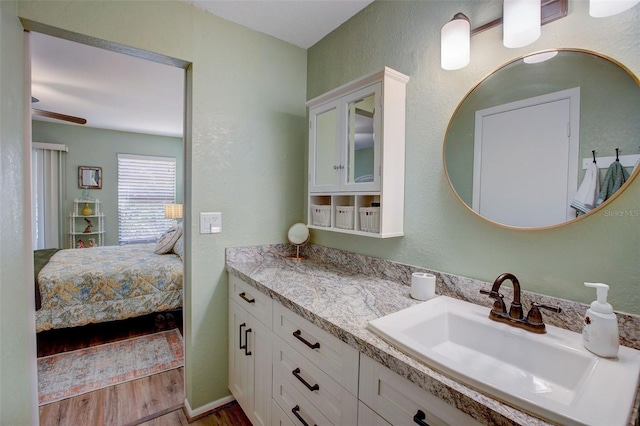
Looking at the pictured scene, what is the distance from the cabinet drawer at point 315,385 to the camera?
916 millimetres

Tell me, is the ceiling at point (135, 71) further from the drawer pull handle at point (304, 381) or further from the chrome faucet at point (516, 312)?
the drawer pull handle at point (304, 381)

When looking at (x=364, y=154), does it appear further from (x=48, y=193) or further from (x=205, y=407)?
(x=48, y=193)

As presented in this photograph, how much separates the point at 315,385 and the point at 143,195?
16.8 feet

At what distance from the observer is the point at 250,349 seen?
5.01ft

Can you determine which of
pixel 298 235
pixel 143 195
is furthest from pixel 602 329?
pixel 143 195

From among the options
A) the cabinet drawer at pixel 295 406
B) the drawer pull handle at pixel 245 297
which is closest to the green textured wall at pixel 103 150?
the drawer pull handle at pixel 245 297

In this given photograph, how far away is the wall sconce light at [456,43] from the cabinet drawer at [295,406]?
1404 millimetres

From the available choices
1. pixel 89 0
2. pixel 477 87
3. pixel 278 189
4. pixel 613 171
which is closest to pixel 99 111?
pixel 89 0

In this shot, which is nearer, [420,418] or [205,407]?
[420,418]

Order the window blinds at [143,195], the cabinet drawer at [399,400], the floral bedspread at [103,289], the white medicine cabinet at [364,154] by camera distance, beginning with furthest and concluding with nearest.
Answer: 1. the window blinds at [143,195]
2. the floral bedspread at [103,289]
3. the white medicine cabinet at [364,154]
4. the cabinet drawer at [399,400]

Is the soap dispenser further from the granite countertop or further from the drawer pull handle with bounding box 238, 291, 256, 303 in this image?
the drawer pull handle with bounding box 238, 291, 256, 303

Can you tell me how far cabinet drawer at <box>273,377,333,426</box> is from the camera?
3.47ft

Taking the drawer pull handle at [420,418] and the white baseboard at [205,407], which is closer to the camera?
the drawer pull handle at [420,418]

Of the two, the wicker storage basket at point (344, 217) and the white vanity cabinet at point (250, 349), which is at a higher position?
the wicker storage basket at point (344, 217)
